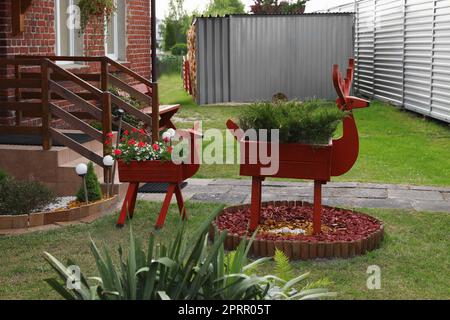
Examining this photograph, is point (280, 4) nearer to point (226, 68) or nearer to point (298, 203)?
point (226, 68)

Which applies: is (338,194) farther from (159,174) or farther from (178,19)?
(178,19)

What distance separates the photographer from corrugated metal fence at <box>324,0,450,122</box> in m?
15.1

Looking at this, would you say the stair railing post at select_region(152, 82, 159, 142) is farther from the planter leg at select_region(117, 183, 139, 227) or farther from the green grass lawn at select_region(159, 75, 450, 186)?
the planter leg at select_region(117, 183, 139, 227)

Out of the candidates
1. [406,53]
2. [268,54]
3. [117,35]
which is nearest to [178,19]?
[268,54]

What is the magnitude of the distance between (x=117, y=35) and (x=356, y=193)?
678 centimetres

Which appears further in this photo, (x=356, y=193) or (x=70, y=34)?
(x=70, y=34)

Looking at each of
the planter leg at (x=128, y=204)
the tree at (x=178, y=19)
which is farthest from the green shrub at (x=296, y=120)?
the tree at (x=178, y=19)

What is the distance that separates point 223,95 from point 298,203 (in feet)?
45.4

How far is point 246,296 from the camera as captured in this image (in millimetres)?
3258

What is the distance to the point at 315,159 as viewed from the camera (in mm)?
6309

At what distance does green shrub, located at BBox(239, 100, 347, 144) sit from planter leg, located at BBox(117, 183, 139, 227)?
4.23ft

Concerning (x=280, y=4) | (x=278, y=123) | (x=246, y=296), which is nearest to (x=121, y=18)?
(x=278, y=123)

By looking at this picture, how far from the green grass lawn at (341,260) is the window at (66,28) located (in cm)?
460

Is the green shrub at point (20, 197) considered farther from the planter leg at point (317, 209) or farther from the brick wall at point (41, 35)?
the planter leg at point (317, 209)
